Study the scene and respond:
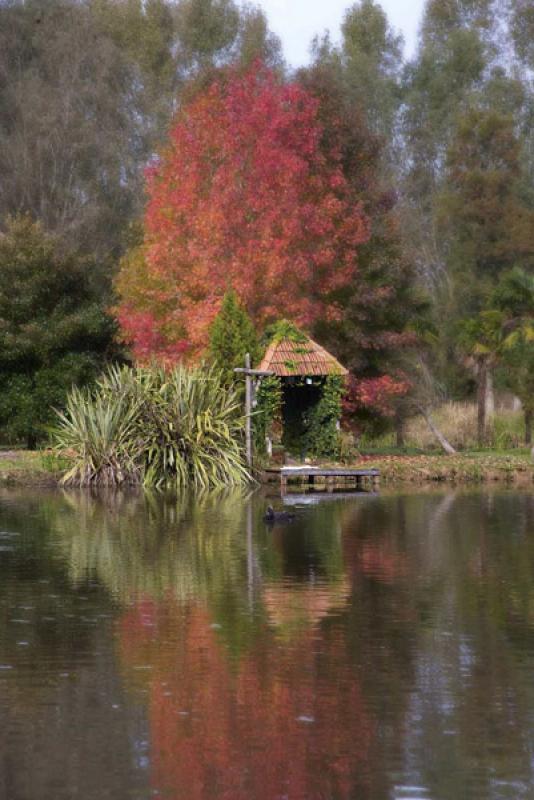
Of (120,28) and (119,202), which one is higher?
(120,28)

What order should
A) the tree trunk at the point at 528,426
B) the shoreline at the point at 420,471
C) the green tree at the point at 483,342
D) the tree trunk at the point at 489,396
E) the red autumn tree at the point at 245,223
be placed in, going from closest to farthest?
the shoreline at the point at 420,471, the red autumn tree at the point at 245,223, the green tree at the point at 483,342, the tree trunk at the point at 528,426, the tree trunk at the point at 489,396

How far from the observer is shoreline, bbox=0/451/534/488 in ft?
114

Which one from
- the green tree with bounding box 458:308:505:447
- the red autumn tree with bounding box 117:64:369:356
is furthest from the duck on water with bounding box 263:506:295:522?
the green tree with bounding box 458:308:505:447

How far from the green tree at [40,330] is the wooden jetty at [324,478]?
8.26 meters

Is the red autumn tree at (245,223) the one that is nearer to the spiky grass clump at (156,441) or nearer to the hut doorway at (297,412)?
the hut doorway at (297,412)

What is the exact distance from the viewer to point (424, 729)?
410 inches

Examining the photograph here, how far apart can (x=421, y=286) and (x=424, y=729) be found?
58.8m

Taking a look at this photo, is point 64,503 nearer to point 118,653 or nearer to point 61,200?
point 118,653

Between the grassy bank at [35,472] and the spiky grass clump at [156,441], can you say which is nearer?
the spiky grass clump at [156,441]

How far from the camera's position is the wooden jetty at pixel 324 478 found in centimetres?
3347

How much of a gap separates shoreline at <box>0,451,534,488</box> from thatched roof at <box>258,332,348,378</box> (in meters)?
2.29

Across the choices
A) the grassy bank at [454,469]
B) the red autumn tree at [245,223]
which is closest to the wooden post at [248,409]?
the grassy bank at [454,469]

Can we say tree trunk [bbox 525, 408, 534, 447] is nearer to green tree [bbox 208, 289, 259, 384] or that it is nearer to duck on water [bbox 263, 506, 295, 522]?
A: green tree [bbox 208, 289, 259, 384]

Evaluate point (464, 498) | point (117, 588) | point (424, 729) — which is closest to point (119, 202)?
point (464, 498)
